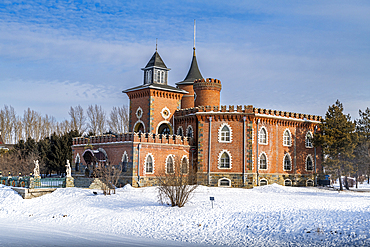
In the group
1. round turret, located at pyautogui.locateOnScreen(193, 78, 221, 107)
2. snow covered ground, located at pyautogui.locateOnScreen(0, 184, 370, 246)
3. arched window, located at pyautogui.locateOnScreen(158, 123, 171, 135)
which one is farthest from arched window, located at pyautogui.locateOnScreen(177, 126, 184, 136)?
snow covered ground, located at pyautogui.locateOnScreen(0, 184, 370, 246)

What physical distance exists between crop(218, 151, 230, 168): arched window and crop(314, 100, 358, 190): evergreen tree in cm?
940

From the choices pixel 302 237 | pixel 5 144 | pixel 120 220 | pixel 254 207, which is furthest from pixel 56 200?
pixel 5 144

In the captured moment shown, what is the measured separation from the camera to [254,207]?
69.9ft

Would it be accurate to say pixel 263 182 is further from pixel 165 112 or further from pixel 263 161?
pixel 165 112

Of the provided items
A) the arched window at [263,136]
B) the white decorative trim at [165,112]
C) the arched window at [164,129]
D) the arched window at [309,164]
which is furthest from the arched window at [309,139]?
the white decorative trim at [165,112]

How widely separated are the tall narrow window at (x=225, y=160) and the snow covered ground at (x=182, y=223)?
33.2 ft

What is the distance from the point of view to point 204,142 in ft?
118

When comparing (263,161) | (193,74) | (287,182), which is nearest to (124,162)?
(263,161)

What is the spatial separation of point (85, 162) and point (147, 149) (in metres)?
8.00

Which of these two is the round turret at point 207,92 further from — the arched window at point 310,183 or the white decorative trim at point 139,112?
the arched window at point 310,183

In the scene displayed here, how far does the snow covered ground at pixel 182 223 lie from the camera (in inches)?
631

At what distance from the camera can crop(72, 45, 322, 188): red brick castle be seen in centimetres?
A: 3369

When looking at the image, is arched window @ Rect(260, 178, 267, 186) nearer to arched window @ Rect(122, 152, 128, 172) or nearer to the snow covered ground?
the snow covered ground

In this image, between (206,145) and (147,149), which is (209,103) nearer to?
(206,145)
